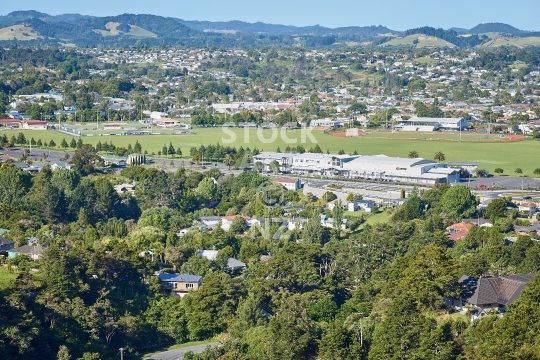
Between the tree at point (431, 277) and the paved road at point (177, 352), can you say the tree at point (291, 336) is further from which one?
the tree at point (431, 277)

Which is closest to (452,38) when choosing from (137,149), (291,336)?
(137,149)

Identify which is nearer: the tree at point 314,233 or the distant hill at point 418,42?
the tree at point 314,233

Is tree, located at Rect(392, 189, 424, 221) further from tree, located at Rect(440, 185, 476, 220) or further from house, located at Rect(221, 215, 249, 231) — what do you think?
house, located at Rect(221, 215, 249, 231)

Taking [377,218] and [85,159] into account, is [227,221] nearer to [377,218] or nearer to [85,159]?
[377,218]

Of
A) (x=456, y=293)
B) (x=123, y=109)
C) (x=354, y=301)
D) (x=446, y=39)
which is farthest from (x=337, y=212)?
(x=446, y=39)

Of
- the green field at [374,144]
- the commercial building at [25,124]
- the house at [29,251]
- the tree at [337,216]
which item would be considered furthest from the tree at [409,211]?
the commercial building at [25,124]

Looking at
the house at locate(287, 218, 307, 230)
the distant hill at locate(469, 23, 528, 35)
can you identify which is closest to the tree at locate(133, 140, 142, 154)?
the house at locate(287, 218, 307, 230)
